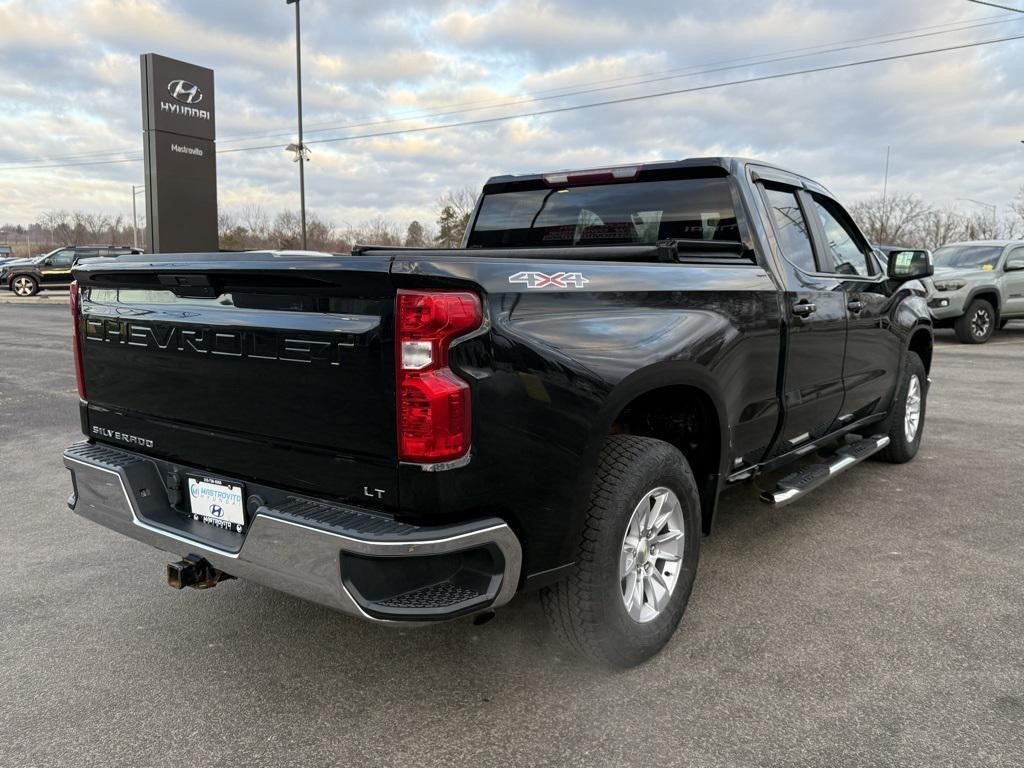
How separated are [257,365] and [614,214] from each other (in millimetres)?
2232

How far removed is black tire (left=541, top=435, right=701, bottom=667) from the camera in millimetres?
2535

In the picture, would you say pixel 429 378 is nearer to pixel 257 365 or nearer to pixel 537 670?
pixel 257 365

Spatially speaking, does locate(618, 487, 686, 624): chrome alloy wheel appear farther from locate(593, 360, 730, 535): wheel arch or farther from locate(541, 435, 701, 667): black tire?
locate(593, 360, 730, 535): wheel arch

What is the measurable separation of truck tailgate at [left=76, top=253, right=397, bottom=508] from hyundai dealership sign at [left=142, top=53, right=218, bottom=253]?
48.4 feet

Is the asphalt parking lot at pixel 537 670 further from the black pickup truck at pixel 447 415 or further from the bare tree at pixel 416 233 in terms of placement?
the bare tree at pixel 416 233

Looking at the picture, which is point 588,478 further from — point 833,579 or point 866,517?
point 866,517

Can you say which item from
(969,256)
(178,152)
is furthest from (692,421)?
(178,152)

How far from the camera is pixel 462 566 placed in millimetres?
2252

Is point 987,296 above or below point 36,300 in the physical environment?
above

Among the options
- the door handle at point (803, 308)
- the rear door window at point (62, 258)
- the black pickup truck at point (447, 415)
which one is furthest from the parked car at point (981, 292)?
the rear door window at point (62, 258)

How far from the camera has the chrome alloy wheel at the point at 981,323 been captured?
1377 centimetres

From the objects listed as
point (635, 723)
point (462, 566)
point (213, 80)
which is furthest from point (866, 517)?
A: point (213, 80)

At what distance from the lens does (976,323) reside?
544 inches

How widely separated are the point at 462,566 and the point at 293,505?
55 cm
